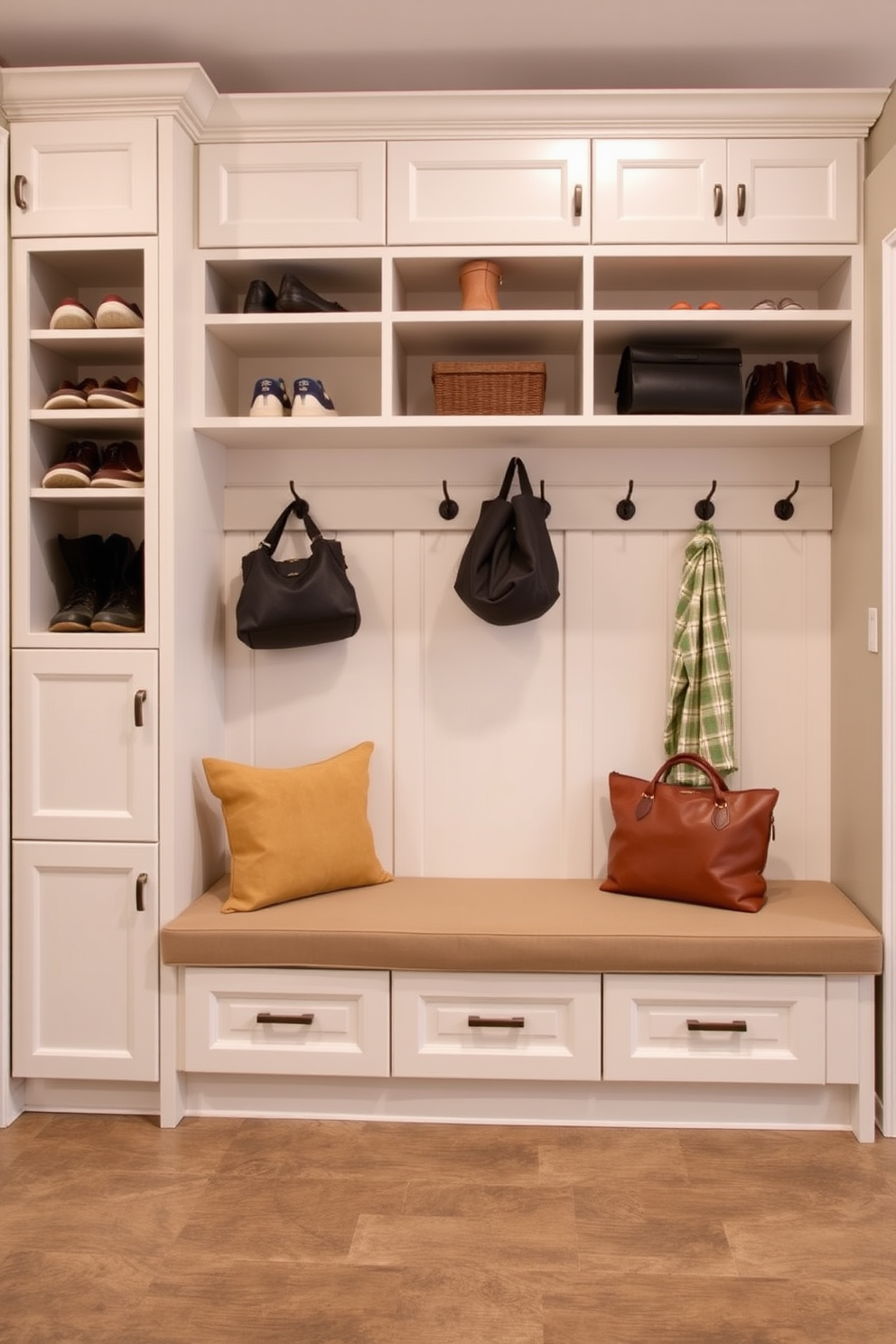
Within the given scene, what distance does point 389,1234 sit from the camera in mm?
2057

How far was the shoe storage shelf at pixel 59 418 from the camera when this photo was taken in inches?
98.2

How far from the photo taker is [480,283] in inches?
103

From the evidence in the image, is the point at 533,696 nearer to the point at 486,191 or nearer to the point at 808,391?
the point at 808,391

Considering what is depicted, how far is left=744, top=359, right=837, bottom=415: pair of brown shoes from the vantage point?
8.59 feet

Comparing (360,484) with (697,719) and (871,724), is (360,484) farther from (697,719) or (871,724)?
Answer: (871,724)

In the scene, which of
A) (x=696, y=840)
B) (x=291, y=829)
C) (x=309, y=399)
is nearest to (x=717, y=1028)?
(x=696, y=840)

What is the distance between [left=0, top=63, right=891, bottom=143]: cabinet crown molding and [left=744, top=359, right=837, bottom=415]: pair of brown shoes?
21.9 inches

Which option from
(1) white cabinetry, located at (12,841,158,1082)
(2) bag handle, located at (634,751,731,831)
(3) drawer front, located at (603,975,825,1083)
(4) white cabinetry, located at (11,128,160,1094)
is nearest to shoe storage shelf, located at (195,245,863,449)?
(4) white cabinetry, located at (11,128,160,1094)

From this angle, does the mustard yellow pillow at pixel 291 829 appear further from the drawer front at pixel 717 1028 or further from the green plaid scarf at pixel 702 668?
the green plaid scarf at pixel 702 668

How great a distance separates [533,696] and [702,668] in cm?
46

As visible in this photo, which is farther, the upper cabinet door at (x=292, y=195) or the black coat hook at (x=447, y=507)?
the black coat hook at (x=447, y=507)

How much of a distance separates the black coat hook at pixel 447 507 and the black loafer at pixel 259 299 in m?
0.65

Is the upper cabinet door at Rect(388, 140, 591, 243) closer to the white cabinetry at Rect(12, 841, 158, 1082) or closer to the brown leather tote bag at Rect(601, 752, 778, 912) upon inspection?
the brown leather tote bag at Rect(601, 752, 778, 912)

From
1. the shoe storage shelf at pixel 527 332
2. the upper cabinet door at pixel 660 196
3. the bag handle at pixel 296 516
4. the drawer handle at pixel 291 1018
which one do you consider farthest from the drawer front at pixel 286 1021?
the upper cabinet door at pixel 660 196
